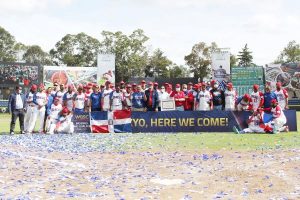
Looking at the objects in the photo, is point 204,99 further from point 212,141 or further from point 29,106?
point 29,106

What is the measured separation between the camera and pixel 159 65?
337ft

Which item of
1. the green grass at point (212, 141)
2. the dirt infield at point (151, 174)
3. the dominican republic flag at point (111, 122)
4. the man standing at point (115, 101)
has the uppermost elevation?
the man standing at point (115, 101)

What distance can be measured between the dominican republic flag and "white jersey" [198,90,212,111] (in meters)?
3.08

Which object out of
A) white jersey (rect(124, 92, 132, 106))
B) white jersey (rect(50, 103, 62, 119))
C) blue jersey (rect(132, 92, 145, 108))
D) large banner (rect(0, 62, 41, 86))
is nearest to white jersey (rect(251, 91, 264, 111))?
blue jersey (rect(132, 92, 145, 108))

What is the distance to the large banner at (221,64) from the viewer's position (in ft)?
140

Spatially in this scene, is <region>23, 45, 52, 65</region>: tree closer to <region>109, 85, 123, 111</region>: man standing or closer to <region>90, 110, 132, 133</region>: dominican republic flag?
<region>90, 110, 132, 133</region>: dominican republic flag

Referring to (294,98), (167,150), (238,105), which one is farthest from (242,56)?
(167,150)

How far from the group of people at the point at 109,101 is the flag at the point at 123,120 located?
26 cm

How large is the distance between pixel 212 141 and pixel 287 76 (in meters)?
39.9

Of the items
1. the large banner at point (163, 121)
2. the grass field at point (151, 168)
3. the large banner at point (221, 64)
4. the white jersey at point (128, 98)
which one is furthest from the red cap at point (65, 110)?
the large banner at point (221, 64)

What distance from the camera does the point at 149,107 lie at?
67.2ft

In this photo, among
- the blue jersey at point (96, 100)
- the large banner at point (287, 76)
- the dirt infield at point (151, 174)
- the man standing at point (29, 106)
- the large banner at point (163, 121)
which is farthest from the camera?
the large banner at point (287, 76)

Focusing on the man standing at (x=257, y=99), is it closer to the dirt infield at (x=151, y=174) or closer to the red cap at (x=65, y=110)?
the dirt infield at (x=151, y=174)

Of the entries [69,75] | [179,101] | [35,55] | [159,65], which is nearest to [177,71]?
[159,65]
